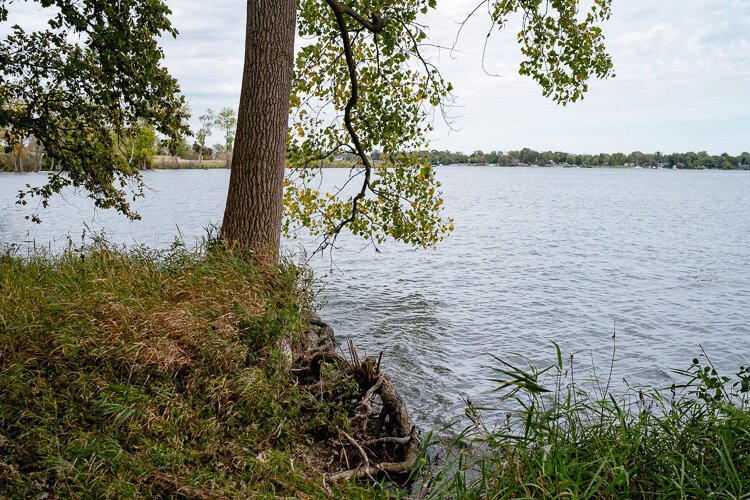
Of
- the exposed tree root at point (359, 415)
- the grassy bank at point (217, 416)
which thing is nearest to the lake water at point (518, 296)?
the exposed tree root at point (359, 415)

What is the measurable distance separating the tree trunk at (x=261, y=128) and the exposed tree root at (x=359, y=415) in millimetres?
1583

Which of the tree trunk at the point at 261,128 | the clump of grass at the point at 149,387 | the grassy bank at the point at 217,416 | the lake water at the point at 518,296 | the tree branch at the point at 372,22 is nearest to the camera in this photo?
the grassy bank at the point at 217,416

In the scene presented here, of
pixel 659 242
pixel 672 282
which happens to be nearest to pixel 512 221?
pixel 659 242

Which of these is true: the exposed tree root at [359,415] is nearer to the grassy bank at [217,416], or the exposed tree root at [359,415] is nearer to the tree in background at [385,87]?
the grassy bank at [217,416]

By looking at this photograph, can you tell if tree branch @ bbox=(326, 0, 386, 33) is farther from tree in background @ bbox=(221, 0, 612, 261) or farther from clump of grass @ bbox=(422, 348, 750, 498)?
clump of grass @ bbox=(422, 348, 750, 498)

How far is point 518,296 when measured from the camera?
16.6 m

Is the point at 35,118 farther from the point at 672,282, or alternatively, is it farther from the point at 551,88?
the point at 672,282

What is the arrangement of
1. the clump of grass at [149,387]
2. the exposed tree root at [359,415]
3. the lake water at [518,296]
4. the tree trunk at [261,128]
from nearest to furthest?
the clump of grass at [149,387] < the exposed tree root at [359,415] < the tree trunk at [261,128] < the lake water at [518,296]

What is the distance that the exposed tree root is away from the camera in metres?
5.48

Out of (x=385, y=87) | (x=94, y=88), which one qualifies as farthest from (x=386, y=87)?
(x=94, y=88)

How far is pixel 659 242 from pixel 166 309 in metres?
28.8

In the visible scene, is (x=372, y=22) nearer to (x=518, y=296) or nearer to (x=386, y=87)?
(x=386, y=87)

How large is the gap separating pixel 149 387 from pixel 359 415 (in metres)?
2.28

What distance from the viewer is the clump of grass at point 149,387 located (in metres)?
4.14
